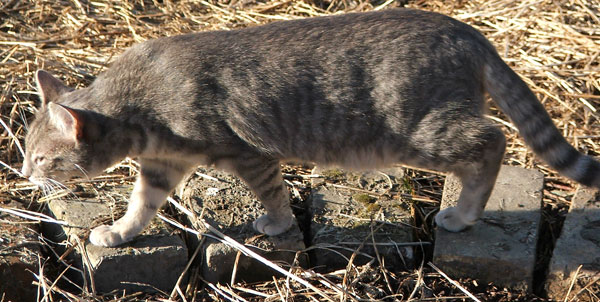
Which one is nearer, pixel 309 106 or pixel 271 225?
pixel 309 106

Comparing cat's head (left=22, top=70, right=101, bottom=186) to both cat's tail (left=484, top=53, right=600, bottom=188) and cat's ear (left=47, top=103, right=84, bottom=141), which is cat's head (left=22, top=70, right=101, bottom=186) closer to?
cat's ear (left=47, top=103, right=84, bottom=141)

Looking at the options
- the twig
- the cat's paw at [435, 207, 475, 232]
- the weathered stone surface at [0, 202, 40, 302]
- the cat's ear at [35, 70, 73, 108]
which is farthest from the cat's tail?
the weathered stone surface at [0, 202, 40, 302]

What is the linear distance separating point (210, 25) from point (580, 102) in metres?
2.84

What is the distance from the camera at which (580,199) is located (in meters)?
4.29

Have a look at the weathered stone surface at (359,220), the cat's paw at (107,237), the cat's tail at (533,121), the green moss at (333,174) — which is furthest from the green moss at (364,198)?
the cat's paw at (107,237)

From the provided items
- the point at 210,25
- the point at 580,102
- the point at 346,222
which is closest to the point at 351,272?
the point at 346,222

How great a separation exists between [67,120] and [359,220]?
1596mm

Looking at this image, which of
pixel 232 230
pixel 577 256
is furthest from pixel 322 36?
pixel 577 256

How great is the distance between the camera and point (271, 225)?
4016 millimetres

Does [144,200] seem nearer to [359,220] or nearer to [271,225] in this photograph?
[271,225]

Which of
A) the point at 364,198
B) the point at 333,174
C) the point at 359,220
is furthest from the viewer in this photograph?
the point at 333,174

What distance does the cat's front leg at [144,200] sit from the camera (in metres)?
3.94

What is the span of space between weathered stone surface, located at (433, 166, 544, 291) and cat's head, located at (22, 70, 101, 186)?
184cm

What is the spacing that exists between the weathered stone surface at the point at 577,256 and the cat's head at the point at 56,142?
2353 millimetres
